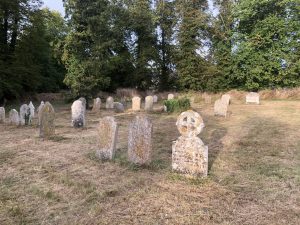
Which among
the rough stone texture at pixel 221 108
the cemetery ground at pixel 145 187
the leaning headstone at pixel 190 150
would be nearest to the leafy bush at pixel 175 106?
the rough stone texture at pixel 221 108

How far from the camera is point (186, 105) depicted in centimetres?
1711

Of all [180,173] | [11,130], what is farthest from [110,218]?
[11,130]

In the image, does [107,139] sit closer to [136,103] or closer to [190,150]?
[190,150]

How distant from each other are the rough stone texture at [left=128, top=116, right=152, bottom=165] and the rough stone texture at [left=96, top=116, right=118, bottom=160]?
488mm

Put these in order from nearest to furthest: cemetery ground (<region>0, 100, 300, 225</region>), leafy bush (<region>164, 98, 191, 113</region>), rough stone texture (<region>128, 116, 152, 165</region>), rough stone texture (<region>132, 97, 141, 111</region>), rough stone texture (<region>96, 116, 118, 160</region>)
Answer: cemetery ground (<region>0, 100, 300, 225</region>), rough stone texture (<region>128, 116, 152, 165</region>), rough stone texture (<region>96, 116, 118, 160</region>), leafy bush (<region>164, 98, 191, 113</region>), rough stone texture (<region>132, 97, 141, 111</region>)

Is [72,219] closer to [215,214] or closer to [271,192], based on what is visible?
[215,214]

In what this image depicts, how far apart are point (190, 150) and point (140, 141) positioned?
120 centimetres

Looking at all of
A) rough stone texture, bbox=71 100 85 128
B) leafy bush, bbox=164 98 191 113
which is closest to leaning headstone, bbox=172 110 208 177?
rough stone texture, bbox=71 100 85 128

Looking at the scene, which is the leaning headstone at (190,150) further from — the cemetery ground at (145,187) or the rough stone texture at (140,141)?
the rough stone texture at (140,141)

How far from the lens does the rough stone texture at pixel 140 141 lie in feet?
20.2

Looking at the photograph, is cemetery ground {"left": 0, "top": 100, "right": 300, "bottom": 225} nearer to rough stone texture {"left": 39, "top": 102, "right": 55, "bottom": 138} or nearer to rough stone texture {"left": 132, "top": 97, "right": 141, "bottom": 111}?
rough stone texture {"left": 39, "top": 102, "right": 55, "bottom": 138}

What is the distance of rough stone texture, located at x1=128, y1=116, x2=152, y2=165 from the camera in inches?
243

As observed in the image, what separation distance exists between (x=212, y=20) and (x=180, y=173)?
2916cm

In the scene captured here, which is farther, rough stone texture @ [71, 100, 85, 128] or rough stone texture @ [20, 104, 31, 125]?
rough stone texture @ [20, 104, 31, 125]
